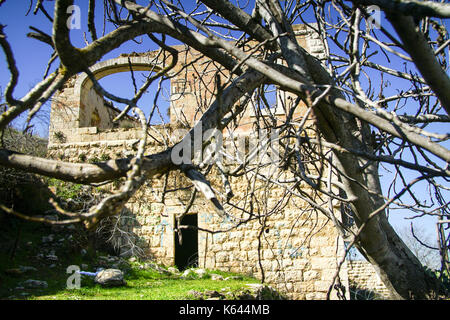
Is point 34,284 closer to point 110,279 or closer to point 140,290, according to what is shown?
point 110,279

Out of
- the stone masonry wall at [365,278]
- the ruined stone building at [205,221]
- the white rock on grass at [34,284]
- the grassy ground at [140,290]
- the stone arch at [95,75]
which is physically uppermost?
the stone arch at [95,75]

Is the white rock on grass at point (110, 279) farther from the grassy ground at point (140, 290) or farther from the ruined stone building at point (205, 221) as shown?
the ruined stone building at point (205, 221)

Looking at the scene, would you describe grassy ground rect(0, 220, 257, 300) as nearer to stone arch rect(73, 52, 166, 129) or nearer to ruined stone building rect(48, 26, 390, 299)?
ruined stone building rect(48, 26, 390, 299)

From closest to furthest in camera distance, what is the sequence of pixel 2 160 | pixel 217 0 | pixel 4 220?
pixel 2 160 → pixel 217 0 → pixel 4 220

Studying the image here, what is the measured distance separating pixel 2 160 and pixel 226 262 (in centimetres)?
625

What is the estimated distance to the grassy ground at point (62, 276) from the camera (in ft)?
16.4

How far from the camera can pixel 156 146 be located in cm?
845

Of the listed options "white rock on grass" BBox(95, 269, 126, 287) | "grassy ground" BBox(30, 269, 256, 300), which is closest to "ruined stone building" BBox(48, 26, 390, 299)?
"grassy ground" BBox(30, 269, 256, 300)

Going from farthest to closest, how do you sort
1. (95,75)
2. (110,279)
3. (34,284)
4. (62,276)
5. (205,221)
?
(95,75) → (205,221) → (62,276) → (110,279) → (34,284)

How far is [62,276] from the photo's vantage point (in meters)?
6.15

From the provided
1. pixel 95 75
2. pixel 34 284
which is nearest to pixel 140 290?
pixel 34 284

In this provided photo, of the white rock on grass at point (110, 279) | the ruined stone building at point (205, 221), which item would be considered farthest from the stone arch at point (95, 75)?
the white rock on grass at point (110, 279)
